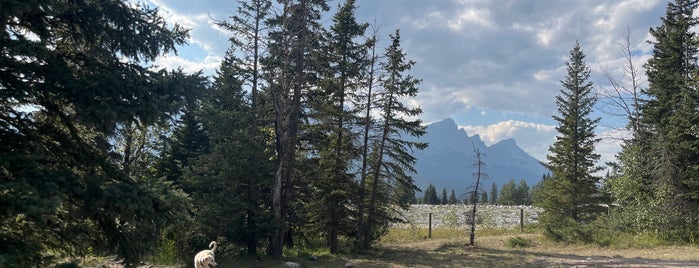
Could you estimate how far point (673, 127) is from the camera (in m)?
18.6

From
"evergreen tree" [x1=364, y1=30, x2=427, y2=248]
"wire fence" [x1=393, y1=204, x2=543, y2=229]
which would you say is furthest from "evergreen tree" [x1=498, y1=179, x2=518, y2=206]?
"evergreen tree" [x1=364, y1=30, x2=427, y2=248]

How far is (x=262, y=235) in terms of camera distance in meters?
13.8

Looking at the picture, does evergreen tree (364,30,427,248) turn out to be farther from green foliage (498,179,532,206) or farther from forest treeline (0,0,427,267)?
green foliage (498,179,532,206)

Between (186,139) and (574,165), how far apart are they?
66.4ft

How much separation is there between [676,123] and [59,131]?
2329 cm

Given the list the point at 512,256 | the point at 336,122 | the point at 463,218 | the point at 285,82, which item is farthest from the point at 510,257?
the point at 463,218

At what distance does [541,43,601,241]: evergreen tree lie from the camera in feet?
69.9

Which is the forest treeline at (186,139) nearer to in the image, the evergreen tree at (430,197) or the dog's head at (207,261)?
the dog's head at (207,261)

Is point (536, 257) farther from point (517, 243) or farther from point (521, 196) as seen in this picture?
point (521, 196)

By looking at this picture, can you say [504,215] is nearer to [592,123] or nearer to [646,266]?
[592,123]

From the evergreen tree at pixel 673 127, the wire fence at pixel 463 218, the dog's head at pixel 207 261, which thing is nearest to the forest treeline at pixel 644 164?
the evergreen tree at pixel 673 127

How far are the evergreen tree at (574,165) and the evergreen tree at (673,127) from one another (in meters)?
2.15

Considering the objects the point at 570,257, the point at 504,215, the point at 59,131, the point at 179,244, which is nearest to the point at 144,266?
the point at 179,244

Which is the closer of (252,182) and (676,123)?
(252,182)
